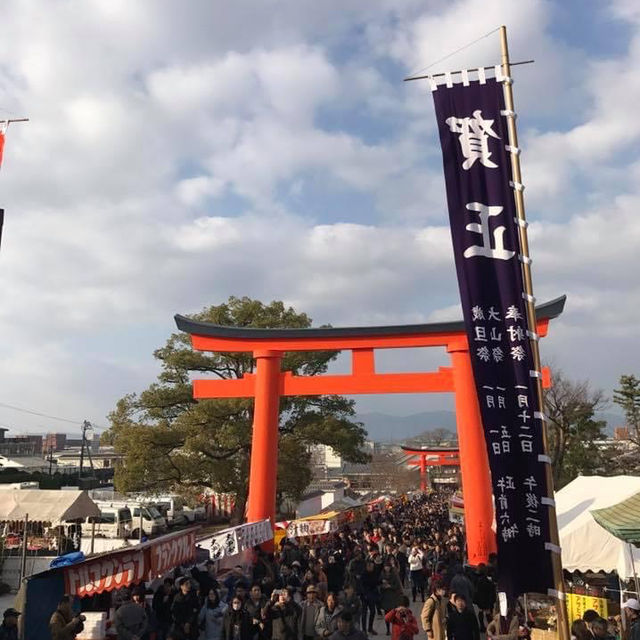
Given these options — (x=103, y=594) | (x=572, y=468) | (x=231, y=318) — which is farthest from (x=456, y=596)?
(x=572, y=468)

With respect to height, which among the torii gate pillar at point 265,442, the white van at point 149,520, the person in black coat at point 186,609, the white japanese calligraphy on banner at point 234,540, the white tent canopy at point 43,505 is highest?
the torii gate pillar at point 265,442

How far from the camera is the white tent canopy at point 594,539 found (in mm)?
9320

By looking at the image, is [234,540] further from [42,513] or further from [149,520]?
[149,520]

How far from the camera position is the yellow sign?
320 inches

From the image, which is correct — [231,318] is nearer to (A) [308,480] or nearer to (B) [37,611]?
(A) [308,480]

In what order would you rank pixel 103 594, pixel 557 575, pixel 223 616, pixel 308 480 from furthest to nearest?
1. pixel 308 480
2. pixel 103 594
3. pixel 223 616
4. pixel 557 575

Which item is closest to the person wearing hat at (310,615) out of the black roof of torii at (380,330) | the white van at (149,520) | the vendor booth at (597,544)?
the vendor booth at (597,544)

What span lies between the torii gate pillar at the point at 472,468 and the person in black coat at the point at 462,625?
715cm

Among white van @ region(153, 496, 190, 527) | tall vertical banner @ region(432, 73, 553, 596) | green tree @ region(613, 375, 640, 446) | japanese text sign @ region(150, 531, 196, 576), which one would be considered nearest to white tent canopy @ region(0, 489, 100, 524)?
japanese text sign @ region(150, 531, 196, 576)

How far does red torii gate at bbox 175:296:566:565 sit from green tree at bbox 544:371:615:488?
13709 millimetres

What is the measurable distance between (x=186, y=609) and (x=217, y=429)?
1420cm

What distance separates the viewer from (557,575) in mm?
5238

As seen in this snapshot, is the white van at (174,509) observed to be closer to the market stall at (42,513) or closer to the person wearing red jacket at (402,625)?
the market stall at (42,513)

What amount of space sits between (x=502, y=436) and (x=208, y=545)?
21.9 feet
